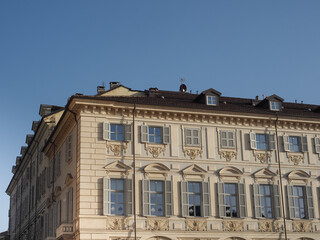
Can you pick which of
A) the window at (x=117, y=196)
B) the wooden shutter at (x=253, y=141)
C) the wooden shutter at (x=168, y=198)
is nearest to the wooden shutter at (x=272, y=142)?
the wooden shutter at (x=253, y=141)

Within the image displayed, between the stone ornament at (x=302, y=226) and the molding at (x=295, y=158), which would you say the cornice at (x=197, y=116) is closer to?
the molding at (x=295, y=158)

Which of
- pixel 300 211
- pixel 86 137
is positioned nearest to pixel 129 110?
pixel 86 137

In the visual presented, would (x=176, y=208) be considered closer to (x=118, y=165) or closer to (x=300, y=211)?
(x=118, y=165)

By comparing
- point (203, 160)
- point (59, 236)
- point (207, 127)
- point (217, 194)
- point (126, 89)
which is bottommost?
point (59, 236)

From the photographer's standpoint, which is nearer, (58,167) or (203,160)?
(203,160)

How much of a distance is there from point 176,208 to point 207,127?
20.1 feet

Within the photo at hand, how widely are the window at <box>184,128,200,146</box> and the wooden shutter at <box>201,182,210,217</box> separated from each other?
9.14 feet

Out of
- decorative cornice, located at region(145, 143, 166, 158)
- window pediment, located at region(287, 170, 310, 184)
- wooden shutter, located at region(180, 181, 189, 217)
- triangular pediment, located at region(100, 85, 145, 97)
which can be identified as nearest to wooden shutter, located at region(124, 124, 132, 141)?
decorative cornice, located at region(145, 143, 166, 158)

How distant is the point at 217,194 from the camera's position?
116ft

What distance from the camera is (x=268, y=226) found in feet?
117

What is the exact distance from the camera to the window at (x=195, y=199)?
34434mm

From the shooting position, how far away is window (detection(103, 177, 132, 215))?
3262 cm

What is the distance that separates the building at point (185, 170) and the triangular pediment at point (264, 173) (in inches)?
3.1

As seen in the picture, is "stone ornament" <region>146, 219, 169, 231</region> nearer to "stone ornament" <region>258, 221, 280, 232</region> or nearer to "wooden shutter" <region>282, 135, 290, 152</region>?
"stone ornament" <region>258, 221, 280, 232</region>
